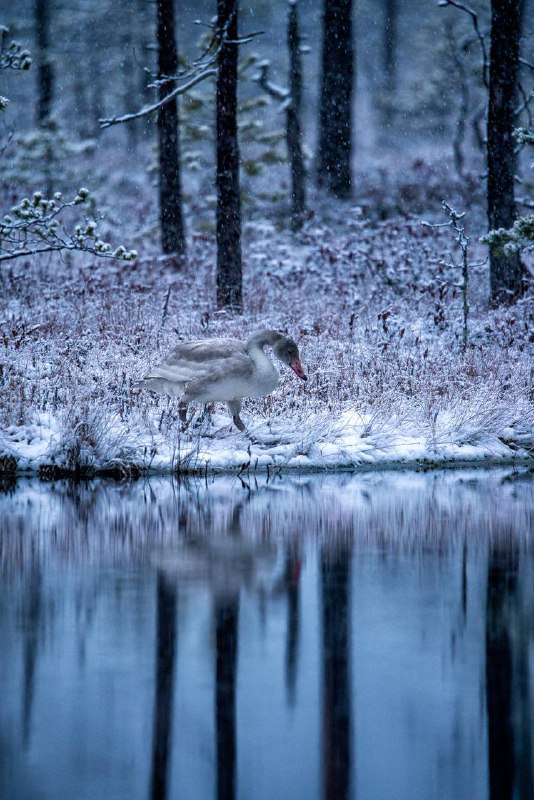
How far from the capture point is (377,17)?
6544 cm

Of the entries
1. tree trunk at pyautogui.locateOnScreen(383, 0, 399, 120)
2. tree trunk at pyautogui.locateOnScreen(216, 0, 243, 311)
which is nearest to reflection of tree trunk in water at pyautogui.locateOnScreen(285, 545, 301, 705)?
tree trunk at pyautogui.locateOnScreen(216, 0, 243, 311)

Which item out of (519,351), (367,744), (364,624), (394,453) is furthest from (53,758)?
(519,351)

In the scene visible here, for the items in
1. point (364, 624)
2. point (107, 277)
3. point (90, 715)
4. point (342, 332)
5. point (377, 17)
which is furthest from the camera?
point (377, 17)

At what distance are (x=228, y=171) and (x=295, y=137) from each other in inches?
353

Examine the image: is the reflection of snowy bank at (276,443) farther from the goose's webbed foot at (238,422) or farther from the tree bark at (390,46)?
the tree bark at (390,46)

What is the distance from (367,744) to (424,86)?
48.9 meters

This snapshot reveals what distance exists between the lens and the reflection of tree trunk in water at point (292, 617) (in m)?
5.21

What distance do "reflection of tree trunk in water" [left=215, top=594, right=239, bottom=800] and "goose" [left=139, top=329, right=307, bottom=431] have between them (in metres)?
4.69

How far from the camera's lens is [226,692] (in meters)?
5.04

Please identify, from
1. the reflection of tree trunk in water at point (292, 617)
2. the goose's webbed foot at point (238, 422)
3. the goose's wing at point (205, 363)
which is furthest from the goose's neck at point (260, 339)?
the reflection of tree trunk in water at point (292, 617)

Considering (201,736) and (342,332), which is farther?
(342,332)

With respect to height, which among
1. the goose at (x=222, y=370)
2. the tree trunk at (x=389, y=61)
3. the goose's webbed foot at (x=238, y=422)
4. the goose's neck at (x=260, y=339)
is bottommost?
the goose's webbed foot at (x=238, y=422)

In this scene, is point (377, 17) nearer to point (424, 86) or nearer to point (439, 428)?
point (424, 86)

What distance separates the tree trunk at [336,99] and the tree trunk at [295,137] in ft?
2.47
